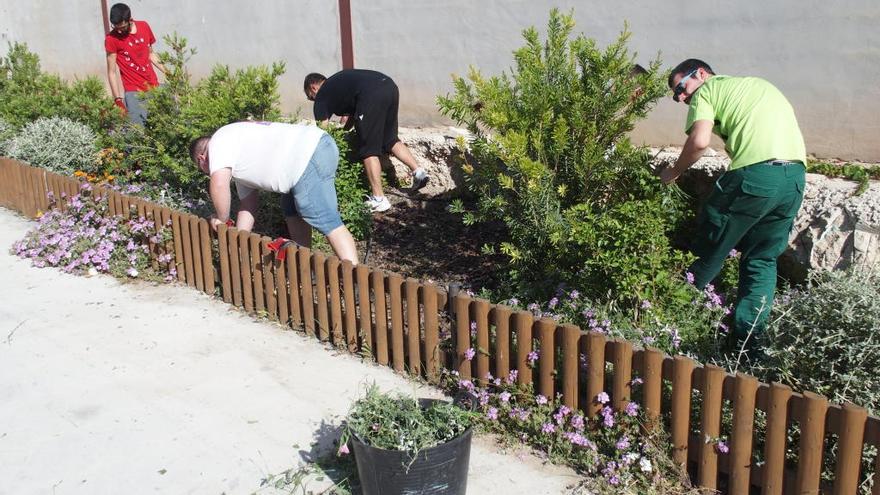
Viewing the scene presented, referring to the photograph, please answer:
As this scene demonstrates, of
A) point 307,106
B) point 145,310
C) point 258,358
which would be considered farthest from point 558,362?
point 307,106

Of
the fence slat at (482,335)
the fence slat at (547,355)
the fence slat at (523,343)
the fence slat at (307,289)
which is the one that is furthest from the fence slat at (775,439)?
the fence slat at (307,289)

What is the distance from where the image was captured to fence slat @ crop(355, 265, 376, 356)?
4.40m

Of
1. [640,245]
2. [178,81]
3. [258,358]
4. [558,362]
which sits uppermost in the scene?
[178,81]

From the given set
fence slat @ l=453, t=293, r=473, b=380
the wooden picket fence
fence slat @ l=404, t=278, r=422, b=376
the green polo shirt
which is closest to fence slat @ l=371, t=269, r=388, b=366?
the wooden picket fence

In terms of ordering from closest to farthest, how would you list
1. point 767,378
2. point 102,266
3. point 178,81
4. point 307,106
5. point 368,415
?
point 368,415, point 767,378, point 102,266, point 178,81, point 307,106

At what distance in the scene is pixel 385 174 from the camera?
7.18 meters

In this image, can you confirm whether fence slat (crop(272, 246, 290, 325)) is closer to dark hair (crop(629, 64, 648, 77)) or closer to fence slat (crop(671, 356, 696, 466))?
dark hair (crop(629, 64, 648, 77))

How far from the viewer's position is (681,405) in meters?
3.24

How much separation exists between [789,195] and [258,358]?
2871mm

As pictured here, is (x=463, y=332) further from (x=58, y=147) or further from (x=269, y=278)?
(x=58, y=147)

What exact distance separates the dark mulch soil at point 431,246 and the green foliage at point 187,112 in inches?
49.2

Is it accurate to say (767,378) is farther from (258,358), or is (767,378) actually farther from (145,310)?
(145,310)

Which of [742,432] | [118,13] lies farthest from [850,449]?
[118,13]

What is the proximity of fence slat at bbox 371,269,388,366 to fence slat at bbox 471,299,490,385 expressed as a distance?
0.63 m
